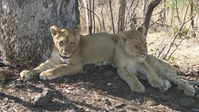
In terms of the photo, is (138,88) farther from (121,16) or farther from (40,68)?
(121,16)

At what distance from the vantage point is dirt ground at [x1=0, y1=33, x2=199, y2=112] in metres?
3.74

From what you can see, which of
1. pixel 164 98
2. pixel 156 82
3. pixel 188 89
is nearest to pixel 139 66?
pixel 156 82

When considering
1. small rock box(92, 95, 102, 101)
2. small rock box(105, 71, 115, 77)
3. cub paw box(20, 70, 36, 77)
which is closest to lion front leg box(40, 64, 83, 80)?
cub paw box(20, 70, 36, 77)

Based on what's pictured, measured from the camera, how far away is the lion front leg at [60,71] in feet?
13.8

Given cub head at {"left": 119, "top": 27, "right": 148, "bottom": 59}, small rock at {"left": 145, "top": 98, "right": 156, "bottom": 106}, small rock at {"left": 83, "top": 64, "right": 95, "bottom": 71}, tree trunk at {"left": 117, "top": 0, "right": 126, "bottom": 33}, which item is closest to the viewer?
small rock at {"left": 145, "top": 98, "right": 156, "bottom": 106}

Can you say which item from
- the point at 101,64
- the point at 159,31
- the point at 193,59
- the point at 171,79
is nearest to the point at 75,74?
the point at 101,64

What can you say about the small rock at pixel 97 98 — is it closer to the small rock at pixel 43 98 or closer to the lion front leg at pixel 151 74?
the small rock at pixel 43 98

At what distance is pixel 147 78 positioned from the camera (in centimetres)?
461

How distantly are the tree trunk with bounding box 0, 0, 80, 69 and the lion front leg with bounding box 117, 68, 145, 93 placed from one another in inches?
38.8

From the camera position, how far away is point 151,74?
4.39 metres

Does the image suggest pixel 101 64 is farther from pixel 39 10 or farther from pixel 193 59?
pixel 193 59

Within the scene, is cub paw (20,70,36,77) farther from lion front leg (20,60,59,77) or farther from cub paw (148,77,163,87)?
cub paw (148,77,163,87)

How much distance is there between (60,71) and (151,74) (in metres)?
1.10

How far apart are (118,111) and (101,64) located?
1148 mm
